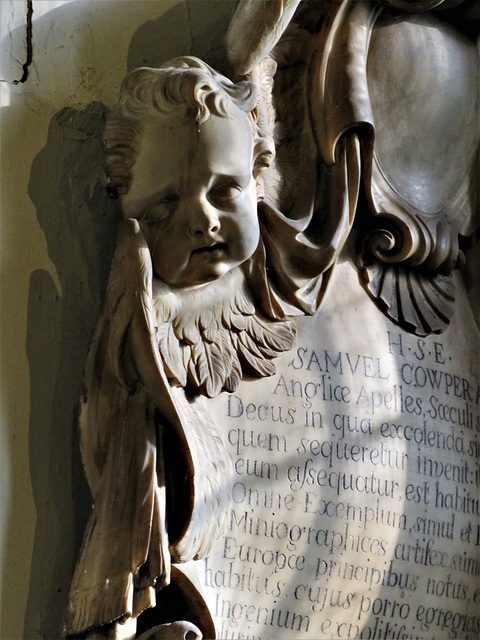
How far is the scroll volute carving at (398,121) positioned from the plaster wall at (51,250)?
20 cm

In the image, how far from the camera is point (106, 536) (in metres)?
1.86

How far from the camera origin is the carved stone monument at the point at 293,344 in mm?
1912

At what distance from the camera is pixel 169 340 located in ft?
6.55

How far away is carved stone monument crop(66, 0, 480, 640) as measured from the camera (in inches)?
75.3

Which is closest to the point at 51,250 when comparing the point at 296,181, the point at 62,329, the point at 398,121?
the point at 62,329

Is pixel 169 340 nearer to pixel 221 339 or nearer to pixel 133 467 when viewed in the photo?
A: pixel 221 339

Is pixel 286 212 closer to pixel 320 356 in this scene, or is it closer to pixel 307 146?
pixel 307 146

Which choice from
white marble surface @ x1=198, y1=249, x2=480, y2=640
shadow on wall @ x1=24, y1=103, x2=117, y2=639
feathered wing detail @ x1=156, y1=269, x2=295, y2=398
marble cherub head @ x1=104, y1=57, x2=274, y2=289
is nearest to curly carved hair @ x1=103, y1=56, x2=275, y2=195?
marble cherub head @ x1=104, y1=57, x2=274, y2=289

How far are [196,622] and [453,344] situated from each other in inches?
32.4

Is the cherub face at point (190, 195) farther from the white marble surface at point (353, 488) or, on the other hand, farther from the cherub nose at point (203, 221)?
the white marble surface at point (353, 488)

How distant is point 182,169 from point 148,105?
12cm

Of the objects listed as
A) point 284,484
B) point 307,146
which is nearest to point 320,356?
point 284,484

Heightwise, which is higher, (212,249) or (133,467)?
(212,249)

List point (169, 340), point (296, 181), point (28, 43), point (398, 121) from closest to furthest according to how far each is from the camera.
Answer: point (169, 340) → point (28, 43) → point (296, 181) → point (398, 121)
